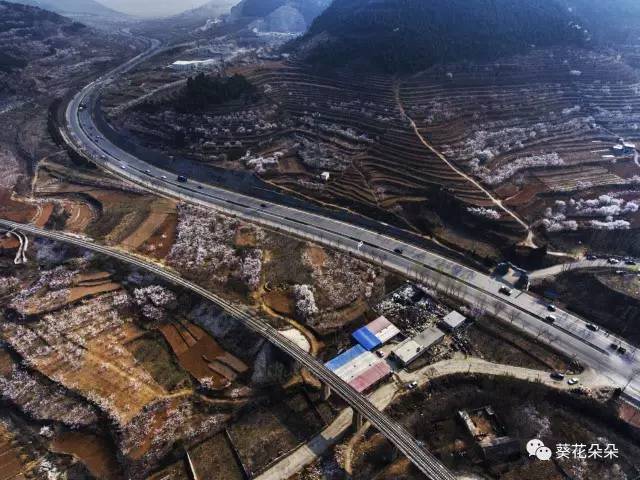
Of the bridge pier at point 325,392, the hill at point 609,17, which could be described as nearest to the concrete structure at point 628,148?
the hill at point 609,17

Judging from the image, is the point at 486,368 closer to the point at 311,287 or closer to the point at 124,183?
the point at 311,287

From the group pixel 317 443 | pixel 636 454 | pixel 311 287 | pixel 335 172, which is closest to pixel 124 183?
pixel 335 172

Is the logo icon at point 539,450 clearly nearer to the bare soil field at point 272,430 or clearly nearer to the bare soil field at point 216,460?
the bare soil field at point 272,430

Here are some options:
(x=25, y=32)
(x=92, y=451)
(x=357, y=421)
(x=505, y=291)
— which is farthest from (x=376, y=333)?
(x=25, y=32)

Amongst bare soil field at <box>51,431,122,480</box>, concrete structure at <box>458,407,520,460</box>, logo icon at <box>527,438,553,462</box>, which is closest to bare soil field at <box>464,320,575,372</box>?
concrete structure at <box>458,407,520,460</box>

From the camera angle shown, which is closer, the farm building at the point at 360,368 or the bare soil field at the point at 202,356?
the farm building at the point at 360,368
